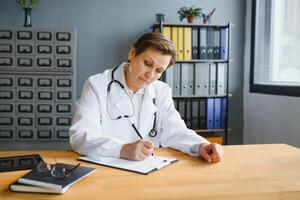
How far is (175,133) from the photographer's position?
1.51 metres

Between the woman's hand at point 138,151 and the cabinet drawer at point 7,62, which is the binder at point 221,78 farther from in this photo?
the woman's hand at point 138,151

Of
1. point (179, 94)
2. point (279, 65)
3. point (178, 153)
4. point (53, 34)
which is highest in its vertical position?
point (53, 34)

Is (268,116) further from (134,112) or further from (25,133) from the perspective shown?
(25,133)

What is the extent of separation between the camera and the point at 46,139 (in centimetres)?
293

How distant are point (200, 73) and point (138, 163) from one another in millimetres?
2000

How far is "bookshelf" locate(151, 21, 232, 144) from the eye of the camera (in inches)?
116

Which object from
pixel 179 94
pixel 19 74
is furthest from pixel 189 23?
pixel 19 74

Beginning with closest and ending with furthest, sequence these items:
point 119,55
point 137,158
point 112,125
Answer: point 137,158 < point 112,125 < point 119,55

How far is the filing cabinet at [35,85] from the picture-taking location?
2811 millimetres

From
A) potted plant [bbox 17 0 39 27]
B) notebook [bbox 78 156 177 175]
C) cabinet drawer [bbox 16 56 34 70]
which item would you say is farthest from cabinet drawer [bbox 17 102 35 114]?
notebook [bbox 78 156 177 175]

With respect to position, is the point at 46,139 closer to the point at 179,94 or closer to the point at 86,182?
the point at 179,94

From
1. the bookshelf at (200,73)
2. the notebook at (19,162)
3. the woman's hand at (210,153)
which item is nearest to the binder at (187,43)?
the bookshelf at (200,73)

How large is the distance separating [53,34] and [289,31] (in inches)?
81.6

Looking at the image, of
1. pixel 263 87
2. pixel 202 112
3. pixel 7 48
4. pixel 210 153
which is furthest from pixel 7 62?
pixel 263 87
